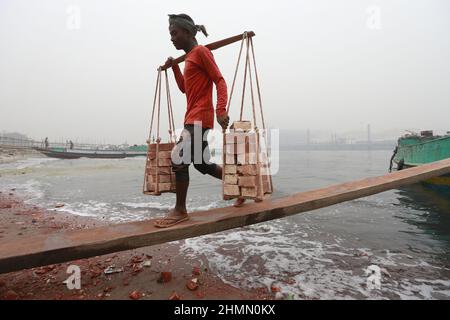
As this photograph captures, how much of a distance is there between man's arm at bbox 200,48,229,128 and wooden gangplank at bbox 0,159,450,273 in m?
1.24

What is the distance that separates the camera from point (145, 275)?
3686mm

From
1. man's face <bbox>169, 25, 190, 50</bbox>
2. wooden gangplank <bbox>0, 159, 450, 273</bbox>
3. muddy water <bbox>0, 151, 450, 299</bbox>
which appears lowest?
muddy water <bbox>0, 151, 450, 299</bbox>

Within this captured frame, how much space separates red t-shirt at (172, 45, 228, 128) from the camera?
3213mm

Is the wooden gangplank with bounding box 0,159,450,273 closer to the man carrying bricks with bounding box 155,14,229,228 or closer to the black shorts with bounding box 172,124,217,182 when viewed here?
the man carrying bricks with bounding box 155,14,229,228

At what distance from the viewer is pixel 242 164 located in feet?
10.2

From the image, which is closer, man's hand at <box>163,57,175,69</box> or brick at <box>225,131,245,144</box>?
brick at <box>225,131,245,144</box>

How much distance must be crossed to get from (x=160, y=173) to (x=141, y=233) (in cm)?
104

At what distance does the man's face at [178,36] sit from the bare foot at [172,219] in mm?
2193

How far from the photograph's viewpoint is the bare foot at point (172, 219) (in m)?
3.19

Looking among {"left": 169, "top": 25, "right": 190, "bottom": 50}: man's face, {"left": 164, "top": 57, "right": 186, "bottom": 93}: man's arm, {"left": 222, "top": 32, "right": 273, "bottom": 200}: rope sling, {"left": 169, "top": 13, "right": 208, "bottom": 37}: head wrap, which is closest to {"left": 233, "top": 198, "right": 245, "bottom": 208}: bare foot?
{"left": 222, "top": 32, "right": 273, "bottom": 200}: rope sling

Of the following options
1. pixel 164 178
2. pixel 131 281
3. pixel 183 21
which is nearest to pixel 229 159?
pixel 164 178
